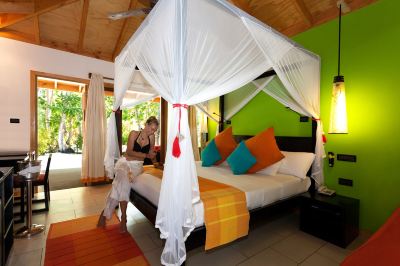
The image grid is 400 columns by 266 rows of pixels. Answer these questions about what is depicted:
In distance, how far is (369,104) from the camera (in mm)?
2543

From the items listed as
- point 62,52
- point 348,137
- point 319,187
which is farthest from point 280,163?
point 62,52

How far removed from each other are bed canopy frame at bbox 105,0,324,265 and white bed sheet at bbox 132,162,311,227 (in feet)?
1.03

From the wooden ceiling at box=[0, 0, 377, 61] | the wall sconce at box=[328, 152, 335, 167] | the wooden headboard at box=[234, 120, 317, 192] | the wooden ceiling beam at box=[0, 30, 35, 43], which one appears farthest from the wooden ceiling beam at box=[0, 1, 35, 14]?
the wall sconce at box=[328, 152, 335, 167]

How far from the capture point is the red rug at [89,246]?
1998 mm

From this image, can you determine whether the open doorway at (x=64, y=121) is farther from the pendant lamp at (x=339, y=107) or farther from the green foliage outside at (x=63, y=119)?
the pendant lamp at (x=339, y=107)

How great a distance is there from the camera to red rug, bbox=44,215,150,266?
6.55 ft

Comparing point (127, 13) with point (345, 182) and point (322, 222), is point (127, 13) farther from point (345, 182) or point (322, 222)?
point (345, 182)

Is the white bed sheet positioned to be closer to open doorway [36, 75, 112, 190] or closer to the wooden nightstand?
the wooden nightstand

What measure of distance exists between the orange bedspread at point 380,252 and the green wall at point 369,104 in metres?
1.48

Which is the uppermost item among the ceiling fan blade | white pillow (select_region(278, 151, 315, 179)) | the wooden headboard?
the ceiling fan blade

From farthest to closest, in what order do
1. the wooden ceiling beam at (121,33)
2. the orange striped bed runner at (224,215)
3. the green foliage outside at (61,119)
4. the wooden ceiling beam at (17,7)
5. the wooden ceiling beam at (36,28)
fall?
1. the green foliage outside at (61,119)
2. the wooden ceiling beam at (121,33)
3. the wooden ceiling beam at (36,28)
4. the wooden ceiling beam at (17,7)
5. the orange striped bed runner at (224,215)

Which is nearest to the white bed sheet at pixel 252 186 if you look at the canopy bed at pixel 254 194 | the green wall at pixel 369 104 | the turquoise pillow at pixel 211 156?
the canopy bed at pixel 254 194

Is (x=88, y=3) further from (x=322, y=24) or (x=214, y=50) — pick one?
(x=322, y=24)

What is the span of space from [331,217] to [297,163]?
0.79 m
